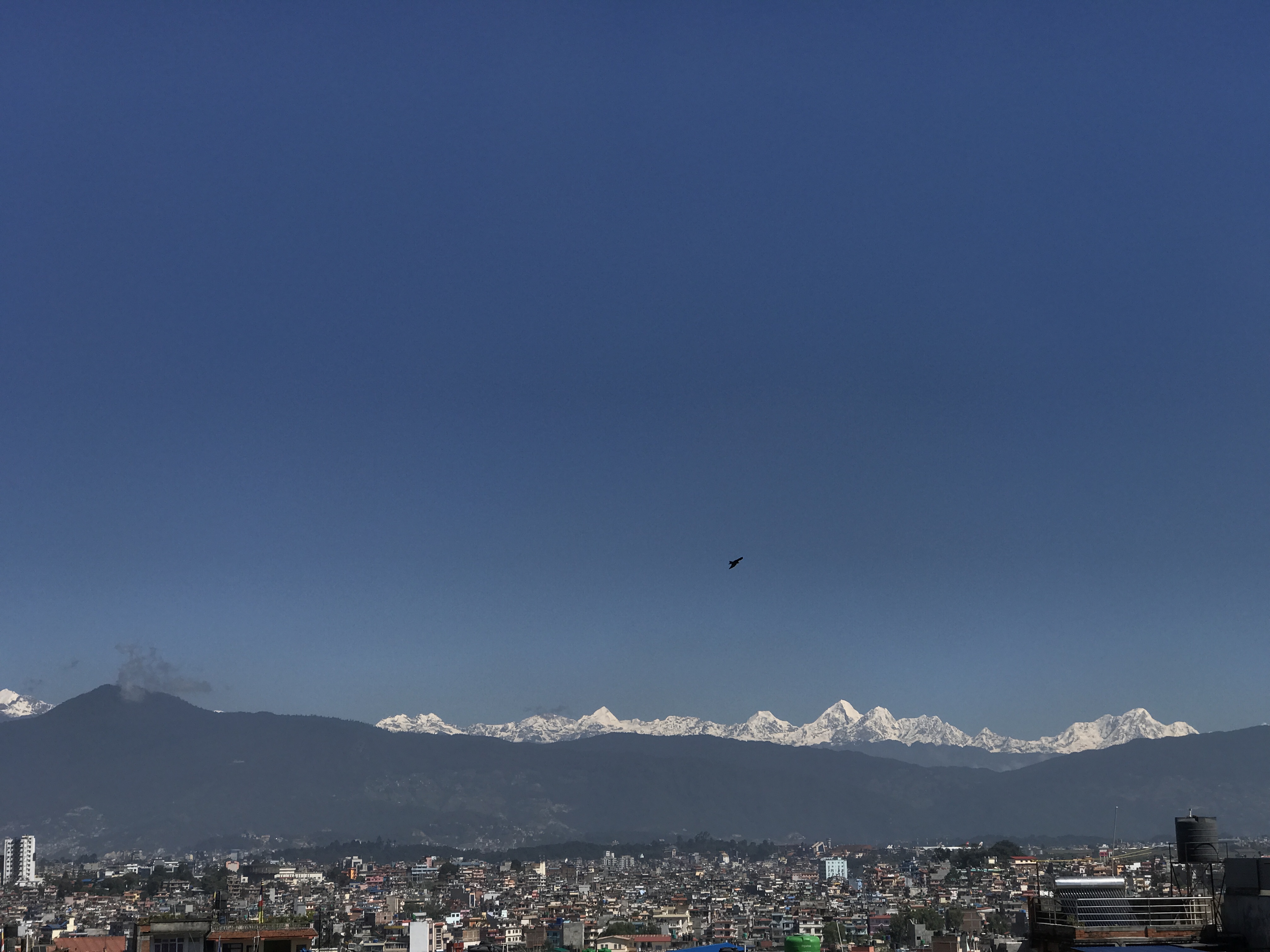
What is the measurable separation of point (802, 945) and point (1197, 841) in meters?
11.3

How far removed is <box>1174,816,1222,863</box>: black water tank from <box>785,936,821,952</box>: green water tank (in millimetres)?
10327


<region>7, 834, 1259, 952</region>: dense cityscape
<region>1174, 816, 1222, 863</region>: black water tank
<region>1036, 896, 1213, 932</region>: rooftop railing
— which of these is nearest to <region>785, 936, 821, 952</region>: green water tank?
<region>7, 834, 1259, 952</region>: dense cityscape

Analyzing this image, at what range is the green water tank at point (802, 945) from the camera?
124ft

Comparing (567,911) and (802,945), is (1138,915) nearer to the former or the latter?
(802,945)

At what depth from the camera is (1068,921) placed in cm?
3091

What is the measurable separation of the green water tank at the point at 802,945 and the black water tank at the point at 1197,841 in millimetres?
10327

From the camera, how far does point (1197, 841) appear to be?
33.4m

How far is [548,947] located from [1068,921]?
261ft

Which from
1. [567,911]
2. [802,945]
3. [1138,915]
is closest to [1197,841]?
[1138,915]

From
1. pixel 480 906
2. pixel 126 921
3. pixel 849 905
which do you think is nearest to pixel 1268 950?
pixel 126 921

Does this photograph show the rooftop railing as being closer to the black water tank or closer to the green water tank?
the black water tank

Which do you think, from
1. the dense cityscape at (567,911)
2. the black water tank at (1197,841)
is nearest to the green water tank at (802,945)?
the dense cityscape at (567,911)

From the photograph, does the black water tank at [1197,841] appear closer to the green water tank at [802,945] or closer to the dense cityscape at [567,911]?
the dense cityscape at [567,911]

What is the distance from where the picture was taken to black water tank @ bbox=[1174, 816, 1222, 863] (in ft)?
109
